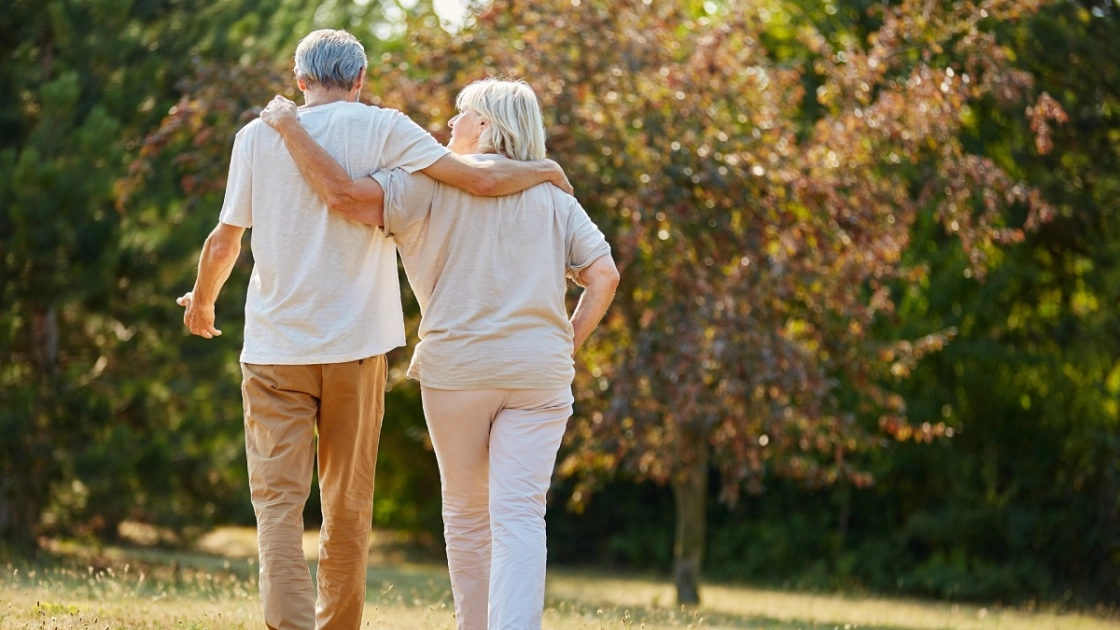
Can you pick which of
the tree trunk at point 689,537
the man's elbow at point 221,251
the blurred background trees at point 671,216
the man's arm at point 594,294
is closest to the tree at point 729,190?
the blurred background trees at point 671,216

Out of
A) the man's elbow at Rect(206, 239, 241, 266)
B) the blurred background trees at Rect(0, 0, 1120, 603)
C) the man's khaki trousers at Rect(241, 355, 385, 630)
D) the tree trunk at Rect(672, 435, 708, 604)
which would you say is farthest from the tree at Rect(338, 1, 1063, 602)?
the man's elbow at Rect(206, 239, 241, 266)

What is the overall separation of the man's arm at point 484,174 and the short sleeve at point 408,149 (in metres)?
0.02

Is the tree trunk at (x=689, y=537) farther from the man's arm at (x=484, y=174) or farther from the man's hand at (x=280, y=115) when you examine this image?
the man's hand at (x=280, y=115)

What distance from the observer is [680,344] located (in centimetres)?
726

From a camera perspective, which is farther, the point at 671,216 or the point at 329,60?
the point at 671,216

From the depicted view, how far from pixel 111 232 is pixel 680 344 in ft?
12.4

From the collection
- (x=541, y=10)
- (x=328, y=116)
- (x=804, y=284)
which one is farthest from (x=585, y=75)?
(x=328, y=116)

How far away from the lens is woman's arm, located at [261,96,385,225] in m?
3.29

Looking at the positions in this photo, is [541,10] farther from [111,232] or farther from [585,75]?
[111,232]

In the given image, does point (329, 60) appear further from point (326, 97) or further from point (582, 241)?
point (582, 241)

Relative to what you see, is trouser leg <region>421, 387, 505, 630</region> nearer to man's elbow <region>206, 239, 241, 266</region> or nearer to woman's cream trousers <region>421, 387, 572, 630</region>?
woman's cream trousers <region>421, 387, 572, 630</region>

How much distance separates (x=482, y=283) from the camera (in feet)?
11.1

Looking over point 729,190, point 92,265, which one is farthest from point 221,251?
point 92,265

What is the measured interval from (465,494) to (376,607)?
5.51 ft
